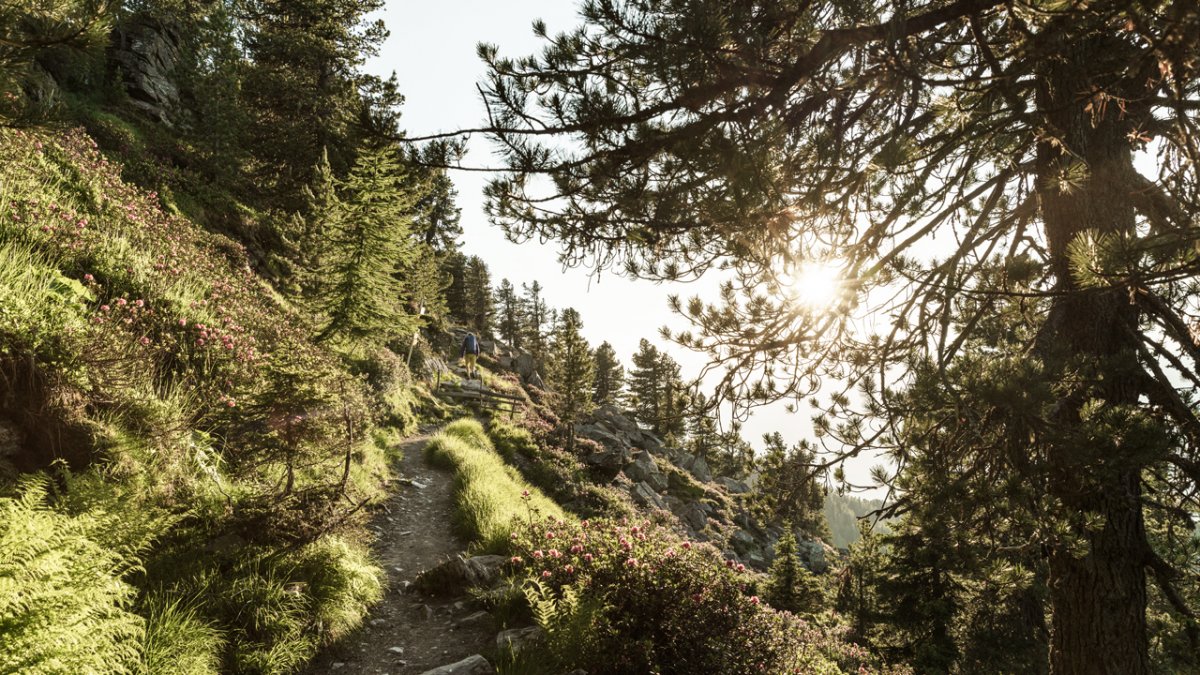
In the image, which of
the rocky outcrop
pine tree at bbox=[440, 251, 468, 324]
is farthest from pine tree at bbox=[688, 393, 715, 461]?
pine tree at bbox=[440, 251, 468, 324]

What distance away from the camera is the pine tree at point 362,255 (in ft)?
38.4

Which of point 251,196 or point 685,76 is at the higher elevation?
point 251,196

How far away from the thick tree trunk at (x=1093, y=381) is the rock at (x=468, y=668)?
4.74 metres

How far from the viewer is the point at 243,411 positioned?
21.5 ft

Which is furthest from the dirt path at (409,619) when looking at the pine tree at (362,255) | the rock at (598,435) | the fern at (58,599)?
the rock at (598,435)

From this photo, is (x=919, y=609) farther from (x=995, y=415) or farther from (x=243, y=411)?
(x=243, y=411)

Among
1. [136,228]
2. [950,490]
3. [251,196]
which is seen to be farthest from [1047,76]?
[251,196]

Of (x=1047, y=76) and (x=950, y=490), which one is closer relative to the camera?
(x=1047, y=76)

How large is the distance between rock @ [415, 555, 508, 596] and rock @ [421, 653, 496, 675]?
166cm

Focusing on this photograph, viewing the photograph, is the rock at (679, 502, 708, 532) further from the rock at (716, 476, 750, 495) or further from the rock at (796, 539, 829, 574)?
the rock at (716, 476, 750, 495)

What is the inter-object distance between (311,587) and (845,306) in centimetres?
603

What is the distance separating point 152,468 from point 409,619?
3121 millimetres

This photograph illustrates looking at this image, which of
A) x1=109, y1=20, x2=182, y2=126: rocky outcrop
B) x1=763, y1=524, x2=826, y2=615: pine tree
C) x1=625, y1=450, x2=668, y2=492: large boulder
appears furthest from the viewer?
x1=625, y1=450, x2=668, y2=492: large boulder

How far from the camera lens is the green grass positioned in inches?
306
